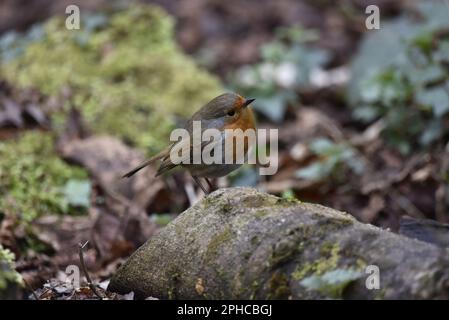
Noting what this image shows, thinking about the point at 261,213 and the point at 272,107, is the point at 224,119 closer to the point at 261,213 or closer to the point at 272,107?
the point at 261,213

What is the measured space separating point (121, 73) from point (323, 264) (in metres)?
4.32

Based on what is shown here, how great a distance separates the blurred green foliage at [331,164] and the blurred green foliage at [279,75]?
3.70 feet

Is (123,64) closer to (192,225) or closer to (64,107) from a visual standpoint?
(64,107)

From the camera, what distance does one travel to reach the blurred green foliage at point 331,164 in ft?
18.1

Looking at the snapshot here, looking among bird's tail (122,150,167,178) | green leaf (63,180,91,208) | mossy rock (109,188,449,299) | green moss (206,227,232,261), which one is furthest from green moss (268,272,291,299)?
green leaf (63,180,91,208)

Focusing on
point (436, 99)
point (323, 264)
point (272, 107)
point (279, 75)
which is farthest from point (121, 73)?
point (323, 264)

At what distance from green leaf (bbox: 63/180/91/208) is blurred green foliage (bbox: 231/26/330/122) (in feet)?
7.42

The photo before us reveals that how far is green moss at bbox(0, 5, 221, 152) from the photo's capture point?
19.7ft

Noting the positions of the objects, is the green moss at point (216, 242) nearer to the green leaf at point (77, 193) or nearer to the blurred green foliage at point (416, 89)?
the green leaf at point (77, 193)

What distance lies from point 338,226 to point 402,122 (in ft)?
11.1

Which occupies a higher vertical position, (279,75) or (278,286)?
(279,75)

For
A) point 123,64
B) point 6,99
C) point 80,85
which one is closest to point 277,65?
point 123,64

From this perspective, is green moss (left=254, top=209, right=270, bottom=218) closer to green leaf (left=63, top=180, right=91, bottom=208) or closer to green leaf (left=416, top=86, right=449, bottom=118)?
green leaf (left=63, top=180, right=91, bottom=208)

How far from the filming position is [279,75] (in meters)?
7.16
